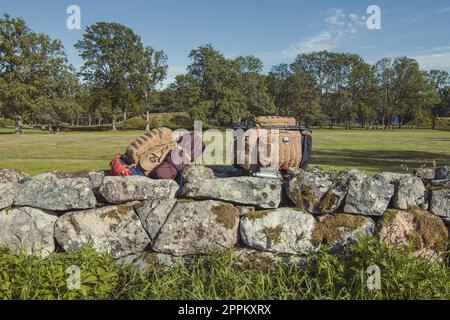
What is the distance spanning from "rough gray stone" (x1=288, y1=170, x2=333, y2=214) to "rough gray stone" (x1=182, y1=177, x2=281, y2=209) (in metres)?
0.17

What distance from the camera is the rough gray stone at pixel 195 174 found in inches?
150

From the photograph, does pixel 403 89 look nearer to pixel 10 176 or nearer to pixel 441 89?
pixel 441 89

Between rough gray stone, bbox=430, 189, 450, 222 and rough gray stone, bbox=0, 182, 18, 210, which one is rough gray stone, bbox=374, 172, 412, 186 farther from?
rough gray stone, bbox=0, 182, 18, 210

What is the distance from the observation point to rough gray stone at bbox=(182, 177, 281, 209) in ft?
11.9

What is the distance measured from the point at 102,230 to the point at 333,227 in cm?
240

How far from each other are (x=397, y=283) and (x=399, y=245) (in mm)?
473

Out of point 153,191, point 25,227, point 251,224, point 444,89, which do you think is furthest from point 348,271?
point 444,89

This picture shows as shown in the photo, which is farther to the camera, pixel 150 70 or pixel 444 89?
pixel 444 89

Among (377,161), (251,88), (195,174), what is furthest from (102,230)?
(251,88)

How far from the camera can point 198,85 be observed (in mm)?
55219

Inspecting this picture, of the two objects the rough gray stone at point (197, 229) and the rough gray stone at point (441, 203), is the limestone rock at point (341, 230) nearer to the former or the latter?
the rough gray stone at point (441, 203)

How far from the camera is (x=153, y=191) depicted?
12.2 ft
